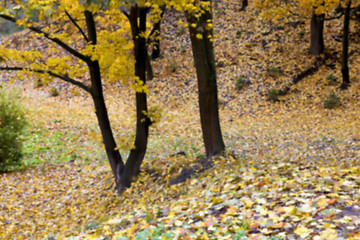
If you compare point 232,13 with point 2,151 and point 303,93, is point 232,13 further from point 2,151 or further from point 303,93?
point 2,151

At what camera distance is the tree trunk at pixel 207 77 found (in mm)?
5762

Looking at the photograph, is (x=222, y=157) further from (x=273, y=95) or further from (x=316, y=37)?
(x=316, y=37)

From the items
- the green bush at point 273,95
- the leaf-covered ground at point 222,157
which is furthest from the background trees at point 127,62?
the green bush at point 273,95

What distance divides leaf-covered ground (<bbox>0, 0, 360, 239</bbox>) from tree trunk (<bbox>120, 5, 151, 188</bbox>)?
271 millimetres

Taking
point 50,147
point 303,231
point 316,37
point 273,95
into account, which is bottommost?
point 303,231

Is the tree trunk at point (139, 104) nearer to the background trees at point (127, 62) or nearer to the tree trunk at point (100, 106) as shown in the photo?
the background trees at point (127, 62)

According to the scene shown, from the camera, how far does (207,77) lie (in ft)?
19.6

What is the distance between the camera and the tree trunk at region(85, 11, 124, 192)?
615 cm

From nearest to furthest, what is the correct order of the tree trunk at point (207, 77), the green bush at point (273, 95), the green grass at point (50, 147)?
the tree trunk at point (207, 77) < the green grass at point (50, 147) < the green bush at point (273, 95)

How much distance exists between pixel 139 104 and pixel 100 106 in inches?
33.6

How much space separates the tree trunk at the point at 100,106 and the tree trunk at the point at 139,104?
271 mm

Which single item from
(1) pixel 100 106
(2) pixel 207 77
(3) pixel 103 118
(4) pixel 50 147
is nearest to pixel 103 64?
(1) pixel 100 106

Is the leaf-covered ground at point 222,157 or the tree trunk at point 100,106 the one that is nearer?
the leaf-covered ground at point 222,157

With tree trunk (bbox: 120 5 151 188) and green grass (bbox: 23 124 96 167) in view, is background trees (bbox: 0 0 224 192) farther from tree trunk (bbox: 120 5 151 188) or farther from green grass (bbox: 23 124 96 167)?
green grass (bbox: 23 124 96 167)
